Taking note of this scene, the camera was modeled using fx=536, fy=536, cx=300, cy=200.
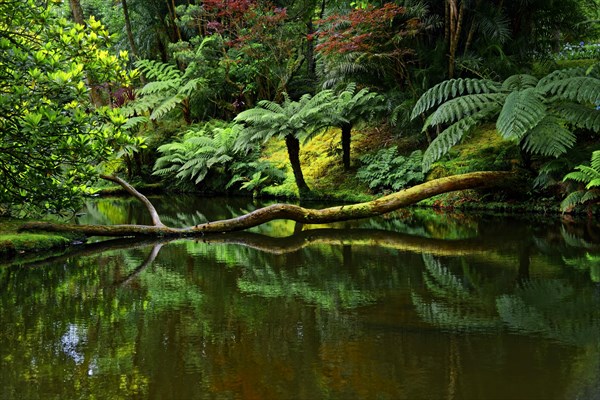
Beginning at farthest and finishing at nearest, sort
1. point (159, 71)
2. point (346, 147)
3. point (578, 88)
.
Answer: point (159, 71) < point (346, 147) < point (578, 88)

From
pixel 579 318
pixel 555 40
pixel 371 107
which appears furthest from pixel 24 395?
pixel 555 40

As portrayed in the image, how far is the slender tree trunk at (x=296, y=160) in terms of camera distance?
10462 millimetres

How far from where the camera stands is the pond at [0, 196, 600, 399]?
2.57m

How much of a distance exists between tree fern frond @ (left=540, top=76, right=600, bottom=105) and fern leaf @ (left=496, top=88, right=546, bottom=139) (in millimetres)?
370

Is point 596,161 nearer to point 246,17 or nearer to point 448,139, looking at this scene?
point 448,139

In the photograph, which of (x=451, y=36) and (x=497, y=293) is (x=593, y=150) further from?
(x=497, y=293)

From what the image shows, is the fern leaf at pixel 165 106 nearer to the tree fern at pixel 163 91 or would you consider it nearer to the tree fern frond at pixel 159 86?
the tree fern at pixel 163 91

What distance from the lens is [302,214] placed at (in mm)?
7621

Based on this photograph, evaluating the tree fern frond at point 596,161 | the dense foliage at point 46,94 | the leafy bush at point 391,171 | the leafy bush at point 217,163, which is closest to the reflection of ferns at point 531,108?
the tree fern frond at point 596,161

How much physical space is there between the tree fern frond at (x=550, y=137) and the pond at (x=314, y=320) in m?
1.04

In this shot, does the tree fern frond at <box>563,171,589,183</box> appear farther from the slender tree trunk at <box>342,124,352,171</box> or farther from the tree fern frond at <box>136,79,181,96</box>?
the tree fern frond at <box>136,79,181,96</box>

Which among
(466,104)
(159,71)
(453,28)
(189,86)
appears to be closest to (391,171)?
(466,104)

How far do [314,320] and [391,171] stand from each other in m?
6.73

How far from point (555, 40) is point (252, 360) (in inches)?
433
